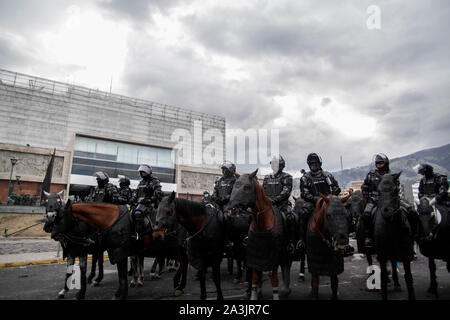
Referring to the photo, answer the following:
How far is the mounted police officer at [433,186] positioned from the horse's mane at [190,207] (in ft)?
19.3

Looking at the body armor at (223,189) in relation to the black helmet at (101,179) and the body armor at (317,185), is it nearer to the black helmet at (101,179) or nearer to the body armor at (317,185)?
the body armor at (317,185)

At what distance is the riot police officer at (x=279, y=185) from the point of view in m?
6.71

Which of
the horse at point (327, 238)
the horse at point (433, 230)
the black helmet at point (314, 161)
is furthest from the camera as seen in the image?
the black helmet at point (314, 161)

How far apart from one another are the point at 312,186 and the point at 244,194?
2447 millimetres

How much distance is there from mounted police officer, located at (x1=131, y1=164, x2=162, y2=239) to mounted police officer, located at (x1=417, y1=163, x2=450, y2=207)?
287 inches

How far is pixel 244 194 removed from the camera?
5301 mm

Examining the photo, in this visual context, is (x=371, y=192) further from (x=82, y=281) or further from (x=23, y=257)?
(x=23, y=257)

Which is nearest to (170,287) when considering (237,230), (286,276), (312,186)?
(237,230)

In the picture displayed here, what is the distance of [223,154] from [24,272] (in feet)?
275


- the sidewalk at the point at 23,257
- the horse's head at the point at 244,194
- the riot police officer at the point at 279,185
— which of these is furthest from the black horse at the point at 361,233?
the sidewalk at the point at 23,257

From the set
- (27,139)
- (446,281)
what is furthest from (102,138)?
(446,281)

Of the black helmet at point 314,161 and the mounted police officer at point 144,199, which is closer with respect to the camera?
the mounted police officer at point 144,199

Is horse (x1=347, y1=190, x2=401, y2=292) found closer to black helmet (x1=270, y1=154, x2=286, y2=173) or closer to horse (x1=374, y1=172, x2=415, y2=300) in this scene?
horse (x1=374, y1=172, x2=415, y2=300)

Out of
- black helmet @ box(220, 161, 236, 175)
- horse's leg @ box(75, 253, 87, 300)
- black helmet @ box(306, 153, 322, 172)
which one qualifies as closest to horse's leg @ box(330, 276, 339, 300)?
black helmet @ box(306, 153, 322, 172)
